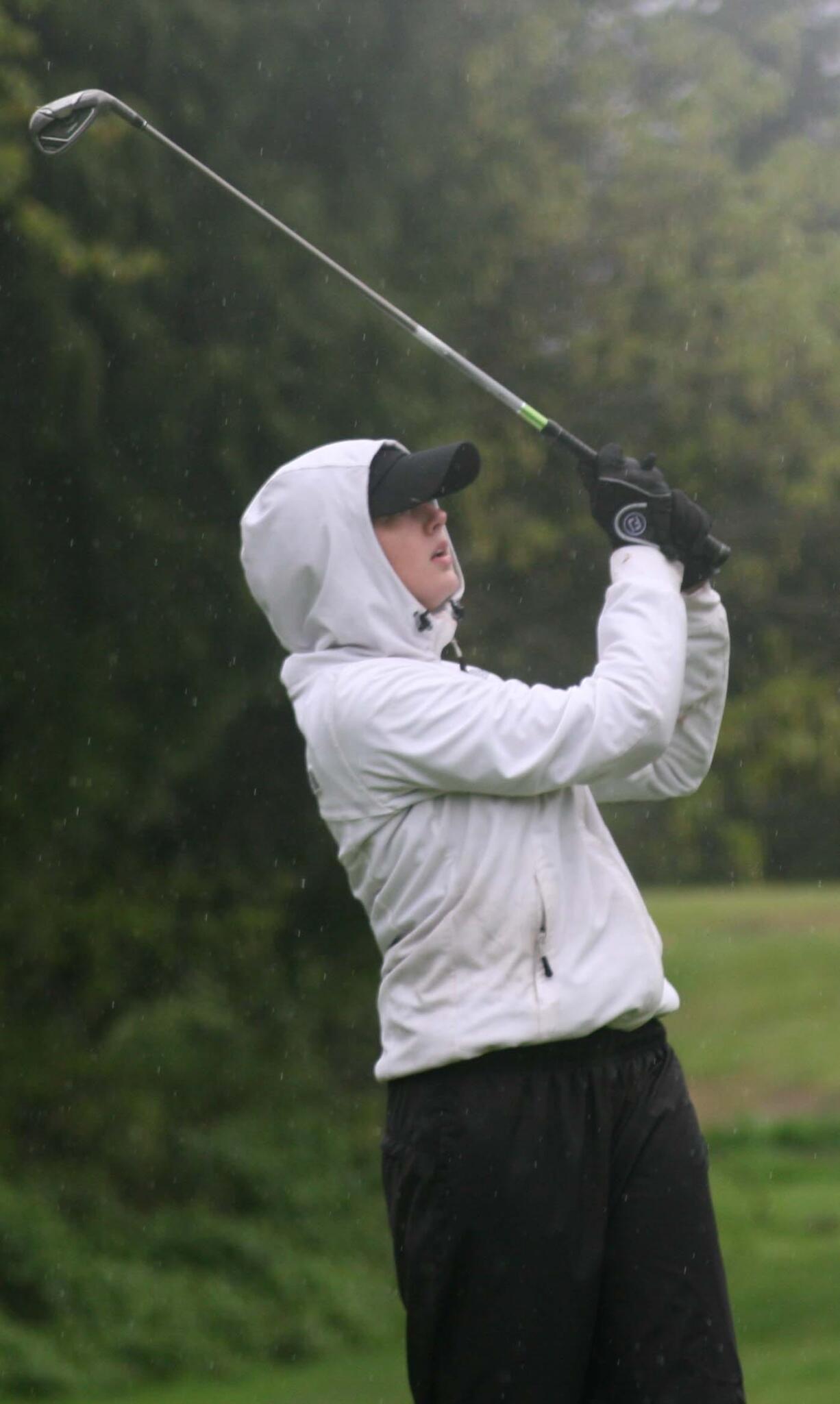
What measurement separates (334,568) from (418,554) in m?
0.15

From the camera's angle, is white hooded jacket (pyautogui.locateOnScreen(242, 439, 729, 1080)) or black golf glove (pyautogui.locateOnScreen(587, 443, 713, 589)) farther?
black golf glove (pyautogui.locateOnScreen(587, 443, 713, 589))

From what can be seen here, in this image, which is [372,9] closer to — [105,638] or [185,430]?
[185,430]

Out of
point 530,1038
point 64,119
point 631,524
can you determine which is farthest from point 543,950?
point 64,119

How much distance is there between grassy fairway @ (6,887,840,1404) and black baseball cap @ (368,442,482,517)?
4.60 metres

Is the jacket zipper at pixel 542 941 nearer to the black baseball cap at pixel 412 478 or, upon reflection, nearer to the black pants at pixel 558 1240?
the black pants at pixel 558 1240

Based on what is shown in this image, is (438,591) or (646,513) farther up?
(646,513)

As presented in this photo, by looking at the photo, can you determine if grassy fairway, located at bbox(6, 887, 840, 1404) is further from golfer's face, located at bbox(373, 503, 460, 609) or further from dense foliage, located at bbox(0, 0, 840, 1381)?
golfer's face, located at bbox(373, 503, 460, 609)

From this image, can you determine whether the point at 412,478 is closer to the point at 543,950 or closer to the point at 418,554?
the point at 418,554

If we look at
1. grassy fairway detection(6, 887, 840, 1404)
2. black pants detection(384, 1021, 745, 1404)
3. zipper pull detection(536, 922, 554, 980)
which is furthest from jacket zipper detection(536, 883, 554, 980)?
grassy fairway detection(6, 887, 840, 1404)

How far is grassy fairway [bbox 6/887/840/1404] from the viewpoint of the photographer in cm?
720

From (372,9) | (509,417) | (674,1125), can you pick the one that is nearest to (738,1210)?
(509,417)

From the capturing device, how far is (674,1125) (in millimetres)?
2693

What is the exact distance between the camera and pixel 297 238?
133 inches

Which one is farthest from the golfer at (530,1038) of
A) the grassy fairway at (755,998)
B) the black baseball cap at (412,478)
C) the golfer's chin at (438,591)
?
the grassy fairway at (755,998)
